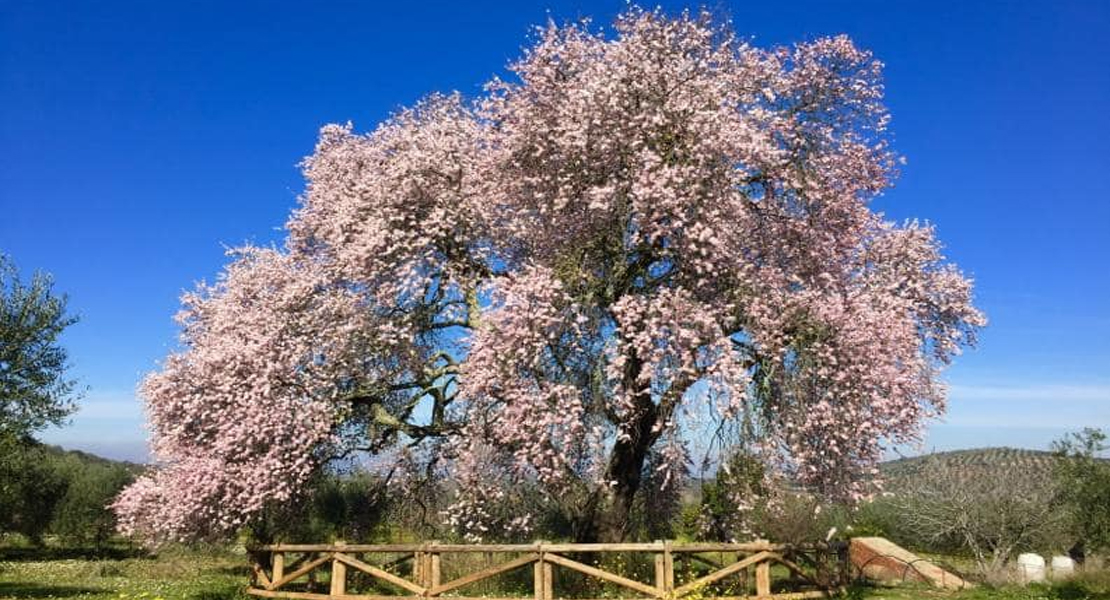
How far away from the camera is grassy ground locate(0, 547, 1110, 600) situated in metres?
22.5

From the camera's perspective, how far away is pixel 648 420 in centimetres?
2038

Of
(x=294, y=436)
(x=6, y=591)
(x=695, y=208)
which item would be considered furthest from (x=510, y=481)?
(x=6, y=591)

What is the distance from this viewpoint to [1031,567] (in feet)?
92.5

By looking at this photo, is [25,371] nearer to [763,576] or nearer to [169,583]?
[169,583]

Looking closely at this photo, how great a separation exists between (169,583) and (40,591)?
182 inches

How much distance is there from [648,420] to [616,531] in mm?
3170

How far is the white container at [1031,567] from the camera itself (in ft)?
89.9

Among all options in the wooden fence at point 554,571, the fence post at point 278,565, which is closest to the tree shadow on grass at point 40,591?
the wooden fence at point 554,571

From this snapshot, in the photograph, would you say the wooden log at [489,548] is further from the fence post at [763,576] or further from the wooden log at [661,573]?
the fence post at [763,576]

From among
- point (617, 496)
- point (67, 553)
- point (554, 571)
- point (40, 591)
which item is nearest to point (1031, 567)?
point (617, 496)

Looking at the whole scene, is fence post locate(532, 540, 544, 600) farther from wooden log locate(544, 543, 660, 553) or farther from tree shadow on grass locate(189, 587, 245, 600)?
tree shadow on grass locate(189, 587, 245, 600)

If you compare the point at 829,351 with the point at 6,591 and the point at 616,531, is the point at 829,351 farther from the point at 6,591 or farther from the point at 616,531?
the point at 6,591

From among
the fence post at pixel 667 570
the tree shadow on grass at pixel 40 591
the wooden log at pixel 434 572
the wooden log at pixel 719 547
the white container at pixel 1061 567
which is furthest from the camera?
the white container at pixel 1061 567

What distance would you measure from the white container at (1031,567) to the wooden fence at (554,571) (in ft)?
28.9
